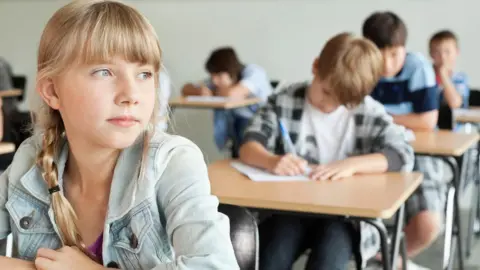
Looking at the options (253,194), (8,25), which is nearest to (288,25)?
(8,25)

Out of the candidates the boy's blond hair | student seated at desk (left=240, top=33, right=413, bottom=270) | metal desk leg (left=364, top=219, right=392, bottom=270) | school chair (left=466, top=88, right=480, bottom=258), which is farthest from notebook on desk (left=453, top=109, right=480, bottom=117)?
metal desk leg (left=364, top=219, right=392, bottom=270)

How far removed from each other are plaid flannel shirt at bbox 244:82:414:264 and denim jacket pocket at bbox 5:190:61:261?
1.04 meters

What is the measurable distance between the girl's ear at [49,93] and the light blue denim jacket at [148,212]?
111 millimetres

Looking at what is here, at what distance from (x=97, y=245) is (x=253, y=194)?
2.12 feet

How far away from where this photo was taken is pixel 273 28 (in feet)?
18.2

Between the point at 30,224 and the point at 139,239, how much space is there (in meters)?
0.22

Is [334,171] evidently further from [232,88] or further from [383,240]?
[232,88]

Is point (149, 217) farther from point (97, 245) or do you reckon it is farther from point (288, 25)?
point (288, 25)

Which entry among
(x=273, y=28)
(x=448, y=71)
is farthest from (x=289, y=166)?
(x=273, y=28)

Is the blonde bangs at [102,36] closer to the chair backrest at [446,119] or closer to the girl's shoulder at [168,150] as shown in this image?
the girl's shoulder at [168,150]

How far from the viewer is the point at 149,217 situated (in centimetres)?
112

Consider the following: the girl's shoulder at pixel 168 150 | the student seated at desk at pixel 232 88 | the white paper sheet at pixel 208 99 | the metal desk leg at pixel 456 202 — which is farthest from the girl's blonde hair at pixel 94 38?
the student seated at desk at pixel 232 88

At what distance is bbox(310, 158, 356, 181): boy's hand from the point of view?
194 cm

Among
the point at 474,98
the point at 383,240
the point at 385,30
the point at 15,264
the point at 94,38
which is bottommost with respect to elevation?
the point at 474,98
